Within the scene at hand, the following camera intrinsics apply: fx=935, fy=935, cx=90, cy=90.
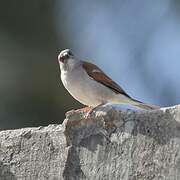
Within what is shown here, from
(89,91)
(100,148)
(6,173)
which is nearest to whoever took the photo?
(100,148)

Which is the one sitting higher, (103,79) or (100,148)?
(103,79)

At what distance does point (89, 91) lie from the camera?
6590 millimetres

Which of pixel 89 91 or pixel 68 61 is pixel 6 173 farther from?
pixel 68 61

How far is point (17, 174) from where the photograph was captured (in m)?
5.27

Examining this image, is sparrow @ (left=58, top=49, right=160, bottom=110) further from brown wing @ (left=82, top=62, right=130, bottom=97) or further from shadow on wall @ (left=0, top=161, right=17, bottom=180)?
shadow on wall @ (left=0, top=161, right=17, bottom=180)

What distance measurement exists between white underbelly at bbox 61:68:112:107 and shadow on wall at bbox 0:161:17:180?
1318mm

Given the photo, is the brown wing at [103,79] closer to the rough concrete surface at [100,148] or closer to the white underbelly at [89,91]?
the white underbelly at [89,91]

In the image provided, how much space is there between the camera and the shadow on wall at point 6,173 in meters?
5.29

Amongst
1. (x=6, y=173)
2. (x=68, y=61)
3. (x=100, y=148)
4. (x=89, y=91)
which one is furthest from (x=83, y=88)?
(x=100, y=148)

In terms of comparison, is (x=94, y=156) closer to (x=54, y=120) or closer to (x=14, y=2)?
(x=54, y=120)

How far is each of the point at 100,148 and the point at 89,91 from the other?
1570 millimetres

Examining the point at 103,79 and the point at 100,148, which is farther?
the point at 103,79

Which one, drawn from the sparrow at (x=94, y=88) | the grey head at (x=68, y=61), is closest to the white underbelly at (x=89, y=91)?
the sparrow at (x=94, y=88)

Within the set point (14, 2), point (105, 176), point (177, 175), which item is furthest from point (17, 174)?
point (14, 2)
